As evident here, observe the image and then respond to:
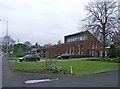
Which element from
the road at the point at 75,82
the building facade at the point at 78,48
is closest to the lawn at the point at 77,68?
the road at the point at 75,82

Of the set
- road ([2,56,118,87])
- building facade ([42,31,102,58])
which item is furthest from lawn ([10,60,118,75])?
building facade ([42,31,102,58])

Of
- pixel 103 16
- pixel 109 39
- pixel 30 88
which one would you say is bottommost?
pixel 30 88

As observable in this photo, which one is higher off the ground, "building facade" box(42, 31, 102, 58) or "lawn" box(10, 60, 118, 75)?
"building facade" box(42, 31, 102, 58)

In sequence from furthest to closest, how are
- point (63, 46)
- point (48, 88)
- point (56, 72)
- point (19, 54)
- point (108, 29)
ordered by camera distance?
point (63, 46), point (19, 54), point (108, 29), point (56, 72), point (48, 88)

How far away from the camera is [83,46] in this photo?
9462 cm

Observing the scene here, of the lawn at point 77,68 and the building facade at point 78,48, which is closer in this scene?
the lawn at point 77,68

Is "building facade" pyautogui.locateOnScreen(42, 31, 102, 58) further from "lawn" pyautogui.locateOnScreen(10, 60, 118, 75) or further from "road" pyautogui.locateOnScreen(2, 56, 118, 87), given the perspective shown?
"road" pyautogui.locateOnScreen(2, 56, 118, 87)

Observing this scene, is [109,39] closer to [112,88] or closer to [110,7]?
[110,7]

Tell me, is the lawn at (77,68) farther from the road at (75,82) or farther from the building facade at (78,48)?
the building facade at (78,48)

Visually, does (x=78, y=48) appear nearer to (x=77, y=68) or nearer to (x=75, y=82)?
(x=77, y=68)

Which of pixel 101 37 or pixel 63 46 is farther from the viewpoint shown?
pixel 63 46

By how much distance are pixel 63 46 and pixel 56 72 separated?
2944 inches

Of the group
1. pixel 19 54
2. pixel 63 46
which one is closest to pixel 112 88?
pixel 19 54

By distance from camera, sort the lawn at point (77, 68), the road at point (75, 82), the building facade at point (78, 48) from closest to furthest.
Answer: the road at point (75, 82), the lawn at point (77, 68), the building facade at point (78, 48)
